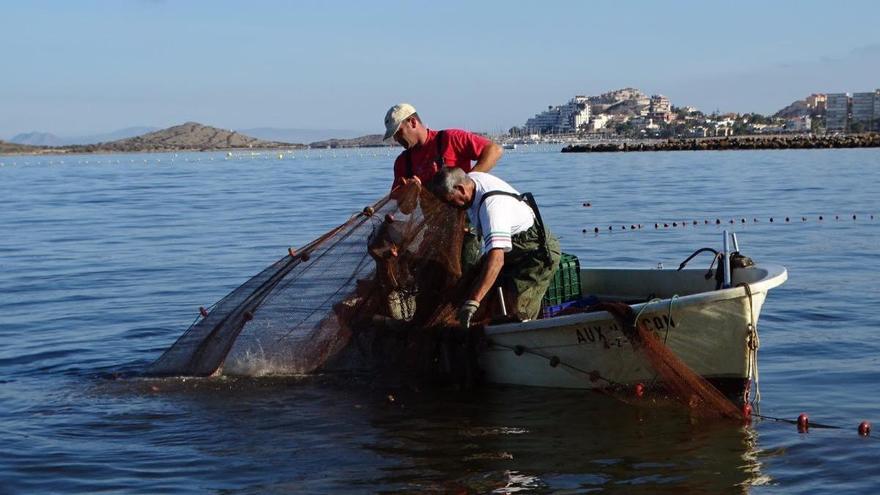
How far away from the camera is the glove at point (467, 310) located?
30.0 feet

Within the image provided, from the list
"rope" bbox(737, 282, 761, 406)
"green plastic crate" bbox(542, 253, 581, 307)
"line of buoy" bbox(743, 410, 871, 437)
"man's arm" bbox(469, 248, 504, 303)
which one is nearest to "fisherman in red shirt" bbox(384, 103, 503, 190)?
"man's arm" bbox(469, 248, 504, 303)

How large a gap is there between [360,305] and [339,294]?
0.22 m

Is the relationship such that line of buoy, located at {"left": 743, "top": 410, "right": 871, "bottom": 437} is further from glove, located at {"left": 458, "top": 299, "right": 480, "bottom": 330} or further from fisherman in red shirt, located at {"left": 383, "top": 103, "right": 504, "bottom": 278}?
fisherman in red shirt, located at {"left": 383, "top": 103, "right": 504, "bottom": 278}

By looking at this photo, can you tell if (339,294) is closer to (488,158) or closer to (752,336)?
(488,158)

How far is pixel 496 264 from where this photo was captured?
891cm

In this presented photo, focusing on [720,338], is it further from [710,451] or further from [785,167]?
[785,167]

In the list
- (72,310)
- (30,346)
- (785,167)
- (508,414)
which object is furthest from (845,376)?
(785,167)

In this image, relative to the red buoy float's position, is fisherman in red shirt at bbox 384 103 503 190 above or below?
above

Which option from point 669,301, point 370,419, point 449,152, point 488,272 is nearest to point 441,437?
point 370,419

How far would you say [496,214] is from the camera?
893cm

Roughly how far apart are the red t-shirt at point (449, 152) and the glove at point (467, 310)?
1.31 metres

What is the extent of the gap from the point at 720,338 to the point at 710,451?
37.3 inches

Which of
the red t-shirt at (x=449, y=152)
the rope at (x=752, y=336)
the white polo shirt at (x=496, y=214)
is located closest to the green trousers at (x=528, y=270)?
the white polo shirt at (x=496, y=214)

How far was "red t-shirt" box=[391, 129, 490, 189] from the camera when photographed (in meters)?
9.88
